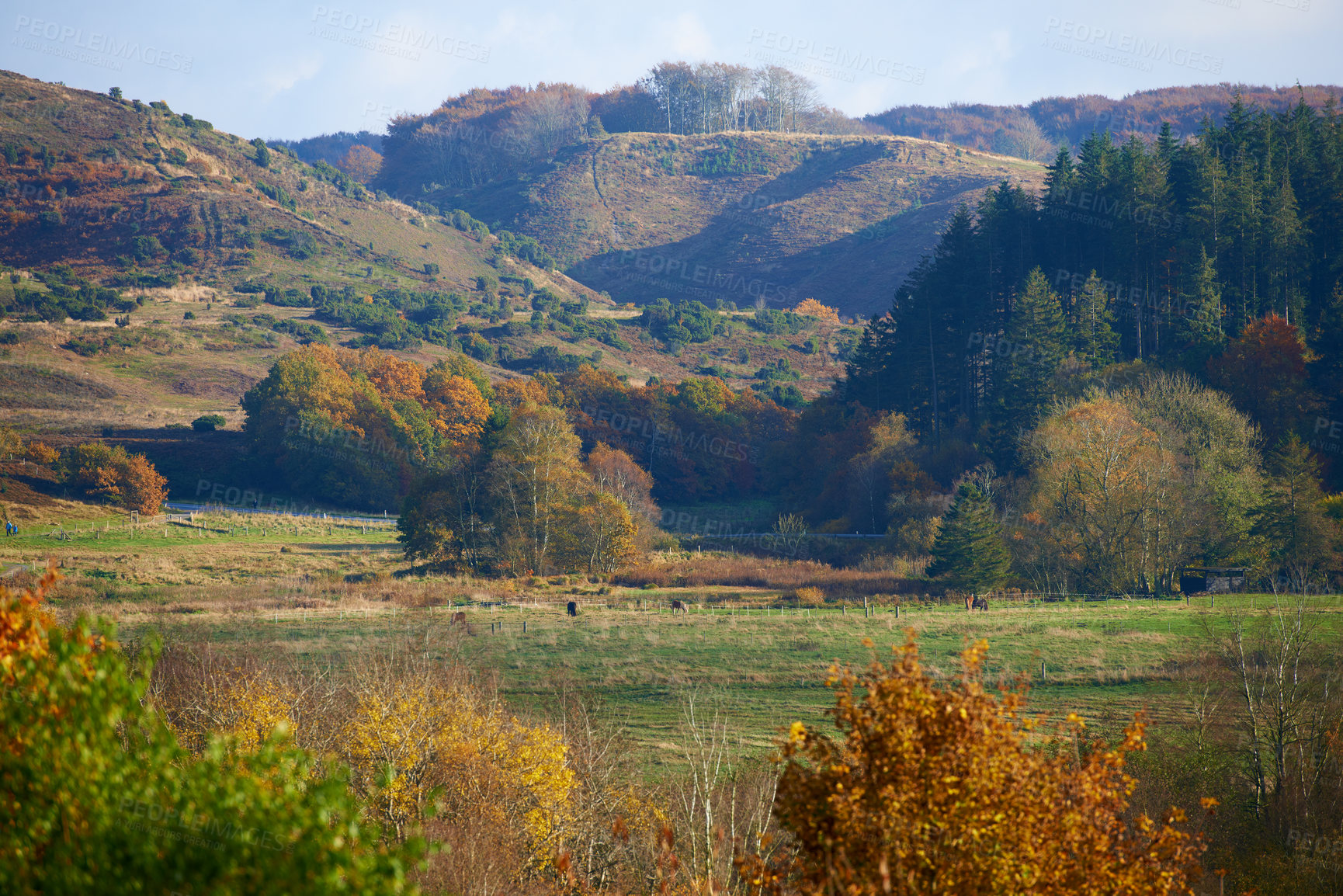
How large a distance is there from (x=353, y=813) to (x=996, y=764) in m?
5.09

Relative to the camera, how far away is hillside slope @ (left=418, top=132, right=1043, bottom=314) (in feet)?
518

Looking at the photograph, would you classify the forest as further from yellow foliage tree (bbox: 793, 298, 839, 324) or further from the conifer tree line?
yellow foliage tree (bbox: 793, 298, 839, 324)

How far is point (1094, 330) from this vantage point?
203ft

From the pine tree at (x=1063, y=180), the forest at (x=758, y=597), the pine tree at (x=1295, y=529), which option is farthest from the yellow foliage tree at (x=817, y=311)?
the pine tree at (x=1295, y=529)

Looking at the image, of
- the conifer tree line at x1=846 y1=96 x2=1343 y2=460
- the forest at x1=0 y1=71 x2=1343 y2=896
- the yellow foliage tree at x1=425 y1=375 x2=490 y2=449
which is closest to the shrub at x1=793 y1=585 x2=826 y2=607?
the forest at x1=0 y1=71 x2=1343 y2=896

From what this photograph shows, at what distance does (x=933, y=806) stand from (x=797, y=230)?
579 ft

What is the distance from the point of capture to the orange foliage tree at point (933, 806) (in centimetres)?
743

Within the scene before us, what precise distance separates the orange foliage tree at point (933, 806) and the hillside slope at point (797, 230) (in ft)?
470

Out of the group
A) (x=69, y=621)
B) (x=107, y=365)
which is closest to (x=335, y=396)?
(x=107, y=365)

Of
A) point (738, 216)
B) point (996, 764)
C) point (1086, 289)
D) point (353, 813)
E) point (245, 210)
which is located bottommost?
point (996, 764)

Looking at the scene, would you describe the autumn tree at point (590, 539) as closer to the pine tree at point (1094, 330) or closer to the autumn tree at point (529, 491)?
the autumn tree at point (529, 491)

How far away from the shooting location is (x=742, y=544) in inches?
2598

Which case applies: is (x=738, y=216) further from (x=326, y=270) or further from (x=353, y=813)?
(x=353, y=813)

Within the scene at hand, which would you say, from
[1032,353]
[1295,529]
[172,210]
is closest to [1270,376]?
[1032,353]
